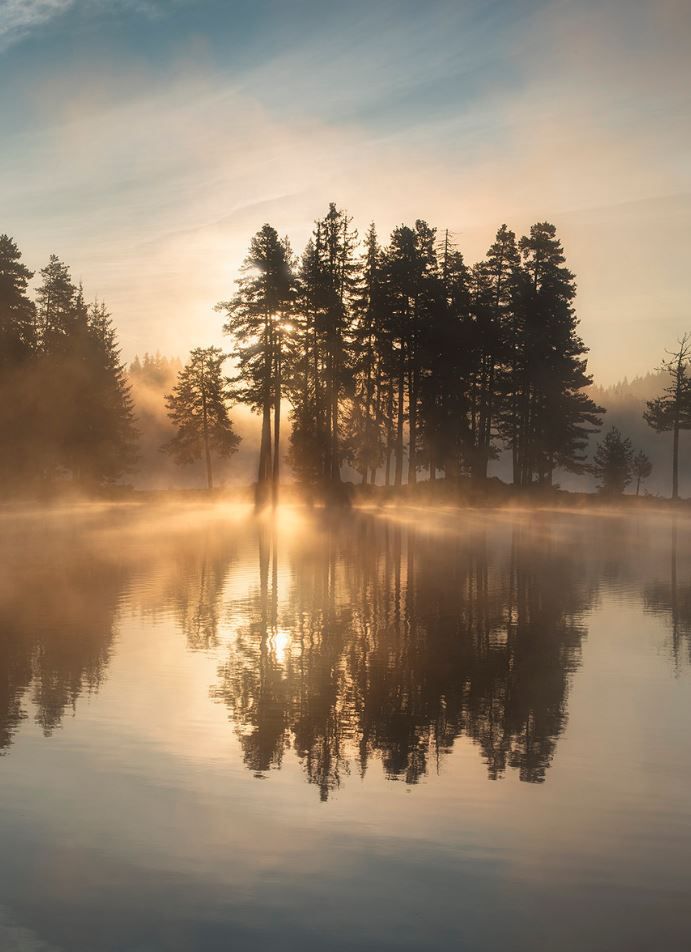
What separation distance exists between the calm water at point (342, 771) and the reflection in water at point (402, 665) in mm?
61

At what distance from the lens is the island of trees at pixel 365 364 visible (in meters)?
69.2

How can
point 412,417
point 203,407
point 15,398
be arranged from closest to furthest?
point 15,398 < point 412,417 < point 203,407

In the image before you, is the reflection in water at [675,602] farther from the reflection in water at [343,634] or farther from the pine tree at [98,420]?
the pine tree at [98,420]

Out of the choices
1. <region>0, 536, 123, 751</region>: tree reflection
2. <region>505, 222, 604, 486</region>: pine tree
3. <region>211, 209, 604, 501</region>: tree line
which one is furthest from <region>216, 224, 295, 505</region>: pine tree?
<region>0, 536, 123, 751</region>: tree reflection

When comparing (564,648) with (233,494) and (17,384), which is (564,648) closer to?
(17,384)

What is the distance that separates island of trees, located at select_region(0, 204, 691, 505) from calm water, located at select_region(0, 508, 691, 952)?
48841 millimetres

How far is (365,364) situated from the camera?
76.4 metres

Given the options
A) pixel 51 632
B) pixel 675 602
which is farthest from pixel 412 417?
pixel 51 632

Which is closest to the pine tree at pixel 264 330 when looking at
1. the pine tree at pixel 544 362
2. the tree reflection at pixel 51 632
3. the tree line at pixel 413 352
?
the tree line at pixel 413 352

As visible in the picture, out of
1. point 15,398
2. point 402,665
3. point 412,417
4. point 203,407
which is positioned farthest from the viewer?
point 203,407

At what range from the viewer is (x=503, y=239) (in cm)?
8138

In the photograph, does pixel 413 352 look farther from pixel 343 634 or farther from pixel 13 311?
pixel 343 634

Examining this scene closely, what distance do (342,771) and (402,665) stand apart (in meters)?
5.17

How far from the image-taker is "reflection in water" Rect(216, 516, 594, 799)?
32.8 feet
